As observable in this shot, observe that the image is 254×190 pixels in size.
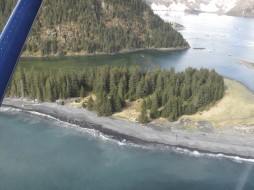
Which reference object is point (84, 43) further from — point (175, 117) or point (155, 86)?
point (175, 117)

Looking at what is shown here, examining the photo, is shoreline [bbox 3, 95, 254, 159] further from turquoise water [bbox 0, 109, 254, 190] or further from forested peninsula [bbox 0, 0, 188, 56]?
forested peninsula [bbox 0, 0, 188, 56]

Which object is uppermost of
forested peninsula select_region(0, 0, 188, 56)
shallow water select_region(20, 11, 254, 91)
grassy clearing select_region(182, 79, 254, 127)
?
forested peninsula select_region(0, 0, 188, 56)

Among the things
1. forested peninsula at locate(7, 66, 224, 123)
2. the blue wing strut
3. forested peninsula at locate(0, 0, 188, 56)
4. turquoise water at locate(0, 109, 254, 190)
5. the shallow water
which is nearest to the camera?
the blue wing strut

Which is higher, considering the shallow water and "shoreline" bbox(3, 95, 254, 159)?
the shallow water

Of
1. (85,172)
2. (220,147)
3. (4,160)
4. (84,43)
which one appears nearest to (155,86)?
(220,147)

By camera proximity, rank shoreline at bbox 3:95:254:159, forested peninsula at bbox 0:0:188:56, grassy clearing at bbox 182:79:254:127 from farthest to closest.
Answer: forested peninsula at bbox 0:0:188:56 < grassy clearing at bbox 182:79:254:127 < shoreline at bbox 3:95:254:159

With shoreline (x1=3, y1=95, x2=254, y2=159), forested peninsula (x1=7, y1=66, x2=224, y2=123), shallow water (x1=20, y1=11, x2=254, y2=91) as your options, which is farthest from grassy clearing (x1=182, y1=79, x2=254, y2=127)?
shallow water (x1=20, y1=11, x2=254, y2=91)

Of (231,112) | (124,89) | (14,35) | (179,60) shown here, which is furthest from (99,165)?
(179,60)
